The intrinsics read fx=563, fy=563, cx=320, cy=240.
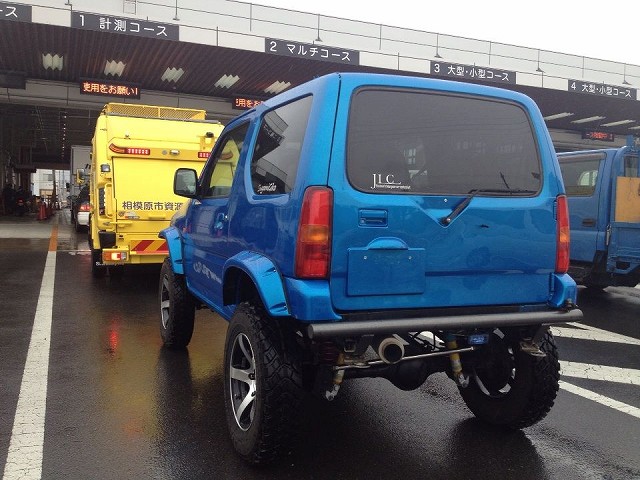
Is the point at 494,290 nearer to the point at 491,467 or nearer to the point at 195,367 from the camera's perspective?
the point at 491,467

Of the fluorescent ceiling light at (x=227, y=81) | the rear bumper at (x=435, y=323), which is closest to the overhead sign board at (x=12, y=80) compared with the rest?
the fluorescent ceiling light at (x=227, y=81)

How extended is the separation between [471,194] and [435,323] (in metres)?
0.74

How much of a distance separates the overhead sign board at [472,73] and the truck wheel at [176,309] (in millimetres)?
15366

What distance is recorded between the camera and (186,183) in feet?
14.8

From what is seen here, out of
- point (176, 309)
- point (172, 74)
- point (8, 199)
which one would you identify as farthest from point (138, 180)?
point (8, 199)

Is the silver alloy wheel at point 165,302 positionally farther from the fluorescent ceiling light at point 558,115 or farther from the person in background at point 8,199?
the person in background at point 8,199

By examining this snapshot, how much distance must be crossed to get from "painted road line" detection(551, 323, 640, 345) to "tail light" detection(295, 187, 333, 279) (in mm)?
4561

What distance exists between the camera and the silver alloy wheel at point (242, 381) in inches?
124

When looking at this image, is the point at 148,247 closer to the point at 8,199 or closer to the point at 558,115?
the point at 558,115

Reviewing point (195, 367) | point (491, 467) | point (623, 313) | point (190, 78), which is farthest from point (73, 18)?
point (491, 467)

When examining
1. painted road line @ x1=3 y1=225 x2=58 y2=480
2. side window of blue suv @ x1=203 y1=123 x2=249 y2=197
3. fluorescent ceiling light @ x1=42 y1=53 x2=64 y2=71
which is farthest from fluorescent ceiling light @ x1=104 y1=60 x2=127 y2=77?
side window of blue suv @ x1=203 y1=123 x2=249 y2=197

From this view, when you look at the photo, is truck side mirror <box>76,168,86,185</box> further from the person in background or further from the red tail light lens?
the red tail light lens

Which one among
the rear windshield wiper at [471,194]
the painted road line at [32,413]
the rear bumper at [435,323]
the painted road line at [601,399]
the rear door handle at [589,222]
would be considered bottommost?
the painted road line at [32,413]

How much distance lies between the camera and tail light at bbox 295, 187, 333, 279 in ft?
8.91
